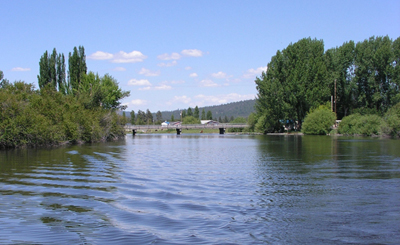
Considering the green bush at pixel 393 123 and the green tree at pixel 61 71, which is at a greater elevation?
the green tree at pixel 61 71

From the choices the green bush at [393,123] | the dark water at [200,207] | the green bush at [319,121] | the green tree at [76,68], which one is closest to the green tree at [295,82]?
the green bush at [319,121]

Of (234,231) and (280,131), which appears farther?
(280,131)

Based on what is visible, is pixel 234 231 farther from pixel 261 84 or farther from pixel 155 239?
pixel 261 84

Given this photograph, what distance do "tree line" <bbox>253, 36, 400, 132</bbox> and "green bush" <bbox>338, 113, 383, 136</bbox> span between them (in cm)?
679

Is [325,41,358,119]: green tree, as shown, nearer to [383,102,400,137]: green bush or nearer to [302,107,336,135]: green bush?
[302,107,336,135]: green bush

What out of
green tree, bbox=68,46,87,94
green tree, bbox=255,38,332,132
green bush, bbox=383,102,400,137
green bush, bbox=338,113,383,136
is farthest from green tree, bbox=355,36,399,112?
green tree, bbox=68,46,87,94

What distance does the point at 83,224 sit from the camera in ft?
29.9

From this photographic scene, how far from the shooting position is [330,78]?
7862 centimetres

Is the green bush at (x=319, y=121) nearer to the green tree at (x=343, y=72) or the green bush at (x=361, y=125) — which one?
the green bush at (x=361, y=125)

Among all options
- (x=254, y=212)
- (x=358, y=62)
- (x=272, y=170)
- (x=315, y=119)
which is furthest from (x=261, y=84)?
(x=254, y=212)

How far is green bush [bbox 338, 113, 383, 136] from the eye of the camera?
6856 cm

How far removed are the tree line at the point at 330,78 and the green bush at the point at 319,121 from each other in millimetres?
2285

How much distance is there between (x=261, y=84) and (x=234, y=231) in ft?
251

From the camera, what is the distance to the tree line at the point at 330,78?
251 ft
